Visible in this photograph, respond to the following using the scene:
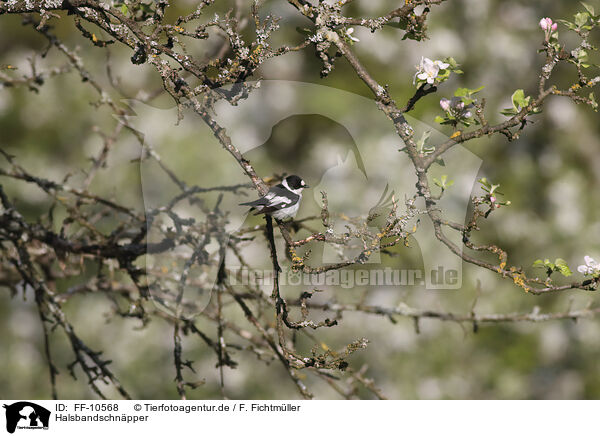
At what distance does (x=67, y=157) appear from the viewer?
4.90 meters

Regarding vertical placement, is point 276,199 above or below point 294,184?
below

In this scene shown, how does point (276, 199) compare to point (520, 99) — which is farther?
point (276, 199)

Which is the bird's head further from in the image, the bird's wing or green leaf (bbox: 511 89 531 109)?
green leaf (bbox: 511 89 531 109)

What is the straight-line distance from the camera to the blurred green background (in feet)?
13.9

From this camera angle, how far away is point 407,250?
153 inches

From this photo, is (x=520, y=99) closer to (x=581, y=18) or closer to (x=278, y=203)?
(x=581, y=18)

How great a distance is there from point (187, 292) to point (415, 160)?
3.91 feet
